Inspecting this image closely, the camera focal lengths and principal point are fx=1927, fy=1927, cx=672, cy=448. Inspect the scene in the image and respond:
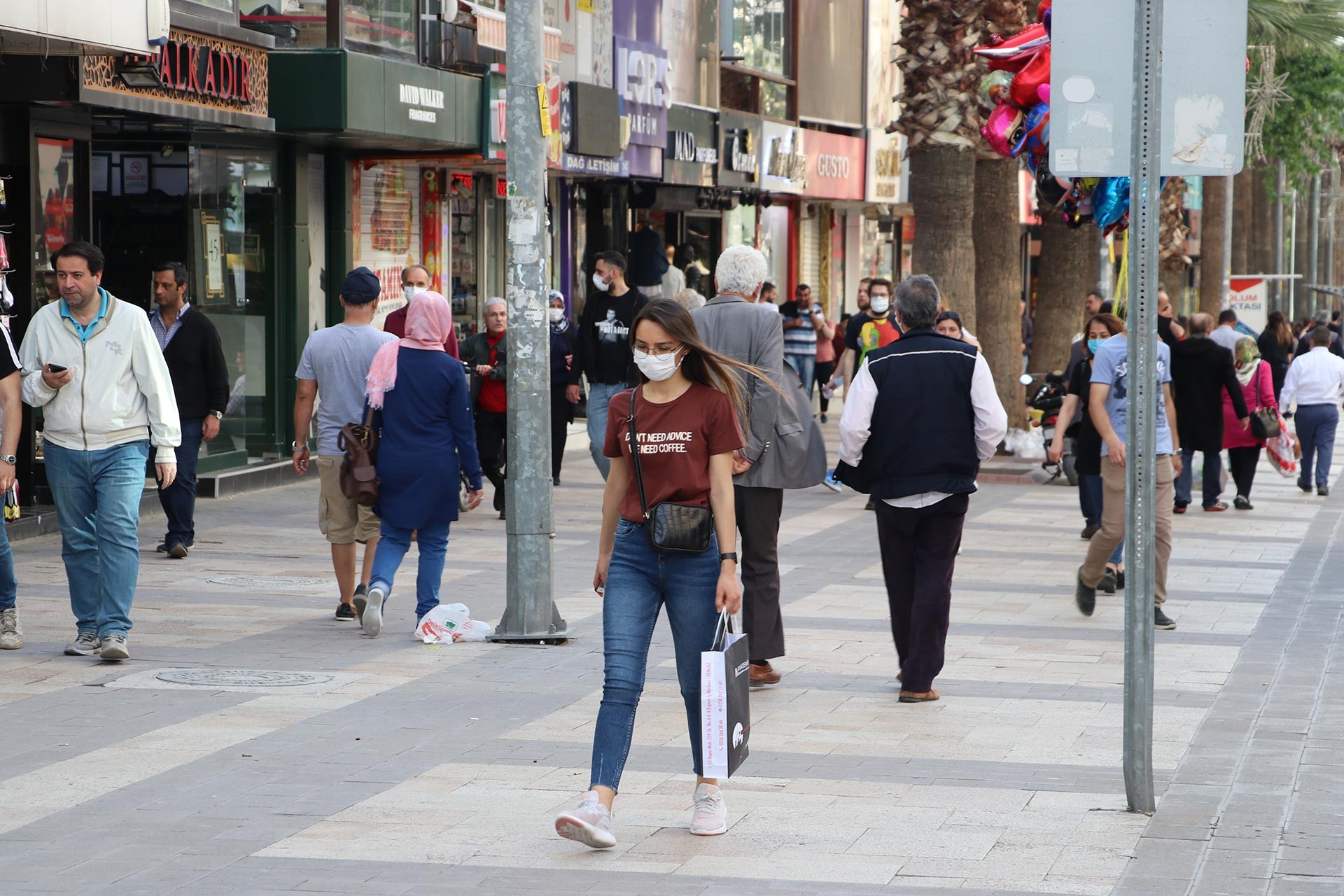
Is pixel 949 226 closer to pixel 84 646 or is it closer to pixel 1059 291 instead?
pixel 1059 291

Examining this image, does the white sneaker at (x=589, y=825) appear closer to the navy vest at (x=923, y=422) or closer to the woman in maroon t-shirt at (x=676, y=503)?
the woman in maroon t-shirt at (x=676, y=503)

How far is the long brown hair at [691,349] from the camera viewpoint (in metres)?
5.74

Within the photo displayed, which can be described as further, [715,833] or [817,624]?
[817,624]

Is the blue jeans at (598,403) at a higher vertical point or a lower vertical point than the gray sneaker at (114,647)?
higher

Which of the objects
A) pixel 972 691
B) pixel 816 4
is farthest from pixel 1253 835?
pixel 816 4

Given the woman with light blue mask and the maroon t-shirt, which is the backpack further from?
the woman with light blue mask

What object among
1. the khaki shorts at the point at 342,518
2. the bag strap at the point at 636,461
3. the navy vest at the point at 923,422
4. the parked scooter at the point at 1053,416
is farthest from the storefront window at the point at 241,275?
the bag strap at the point at 636,461

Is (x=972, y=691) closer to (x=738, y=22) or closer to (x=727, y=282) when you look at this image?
(x=727, y=282)

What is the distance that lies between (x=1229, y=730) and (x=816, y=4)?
24675 mm

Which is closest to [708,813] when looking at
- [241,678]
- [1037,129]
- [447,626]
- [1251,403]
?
[241,678]

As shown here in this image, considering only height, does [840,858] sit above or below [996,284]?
below

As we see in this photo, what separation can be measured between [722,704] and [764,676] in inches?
106

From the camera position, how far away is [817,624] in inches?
397

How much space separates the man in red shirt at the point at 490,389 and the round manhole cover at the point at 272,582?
123 inches
